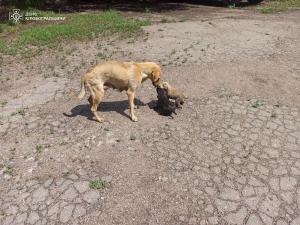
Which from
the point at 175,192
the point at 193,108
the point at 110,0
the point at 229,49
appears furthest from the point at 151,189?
the point at 110,0

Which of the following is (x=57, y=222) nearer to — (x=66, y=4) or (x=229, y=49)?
(x=229, y=49)

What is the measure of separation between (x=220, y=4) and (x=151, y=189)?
630 inches

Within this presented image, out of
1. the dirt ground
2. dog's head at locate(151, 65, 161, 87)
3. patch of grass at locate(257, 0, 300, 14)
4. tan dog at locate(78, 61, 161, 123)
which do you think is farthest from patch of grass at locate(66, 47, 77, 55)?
patch of grass at locate(257, 0, 300, 14)

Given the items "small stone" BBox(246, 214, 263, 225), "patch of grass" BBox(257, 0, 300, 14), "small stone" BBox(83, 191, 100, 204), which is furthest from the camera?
"patch of grass" BBox(257, 0, 300, 14)

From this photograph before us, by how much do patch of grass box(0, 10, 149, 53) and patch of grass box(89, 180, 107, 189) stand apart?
25.2ft

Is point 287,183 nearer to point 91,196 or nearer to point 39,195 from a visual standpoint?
point 91,196

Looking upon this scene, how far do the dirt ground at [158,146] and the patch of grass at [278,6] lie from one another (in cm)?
723

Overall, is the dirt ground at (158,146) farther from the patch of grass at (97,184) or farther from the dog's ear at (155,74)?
the dog's ear at (155,74)

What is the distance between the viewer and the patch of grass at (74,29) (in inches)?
516

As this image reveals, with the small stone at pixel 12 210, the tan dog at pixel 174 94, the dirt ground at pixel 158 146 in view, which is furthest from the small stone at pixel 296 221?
the small stone at pixel 12 210

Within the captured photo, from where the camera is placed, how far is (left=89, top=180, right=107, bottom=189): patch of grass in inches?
245

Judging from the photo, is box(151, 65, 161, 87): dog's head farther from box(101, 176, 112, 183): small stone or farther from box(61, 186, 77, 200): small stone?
box(61, 186, 77, 200): small stone

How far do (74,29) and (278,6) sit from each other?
35.7 ft

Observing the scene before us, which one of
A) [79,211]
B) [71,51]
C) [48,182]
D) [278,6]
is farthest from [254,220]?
[278,6]
